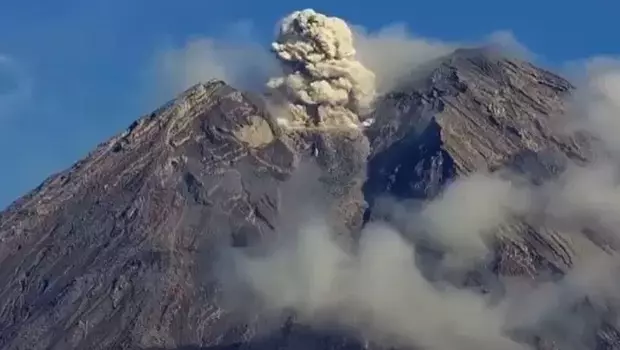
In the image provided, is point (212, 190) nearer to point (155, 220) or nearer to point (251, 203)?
point (251, 203)

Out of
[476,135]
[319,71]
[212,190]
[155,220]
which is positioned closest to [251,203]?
[212,190]

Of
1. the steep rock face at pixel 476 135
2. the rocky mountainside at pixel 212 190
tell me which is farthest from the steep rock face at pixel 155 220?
the steep rock face at pixel 476 135

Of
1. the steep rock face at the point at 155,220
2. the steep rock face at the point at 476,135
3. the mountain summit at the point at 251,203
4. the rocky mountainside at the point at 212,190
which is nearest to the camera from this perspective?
the mountain summit at the point at 251,203

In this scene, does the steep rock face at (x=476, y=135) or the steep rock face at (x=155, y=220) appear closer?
the steep rock face at (x=155, y=220)

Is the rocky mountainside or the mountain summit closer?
the mountain summit

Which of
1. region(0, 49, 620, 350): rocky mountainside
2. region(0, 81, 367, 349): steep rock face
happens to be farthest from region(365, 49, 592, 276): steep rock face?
region(0, 81, 367, 349): steep rock face

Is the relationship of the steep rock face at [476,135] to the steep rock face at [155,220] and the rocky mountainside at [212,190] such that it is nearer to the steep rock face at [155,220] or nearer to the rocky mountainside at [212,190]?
the rocky mountainside at [212,190]

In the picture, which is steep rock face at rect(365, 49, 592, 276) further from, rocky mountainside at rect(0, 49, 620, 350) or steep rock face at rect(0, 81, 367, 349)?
steep rock face at rect(0, 81, 367, 349)
